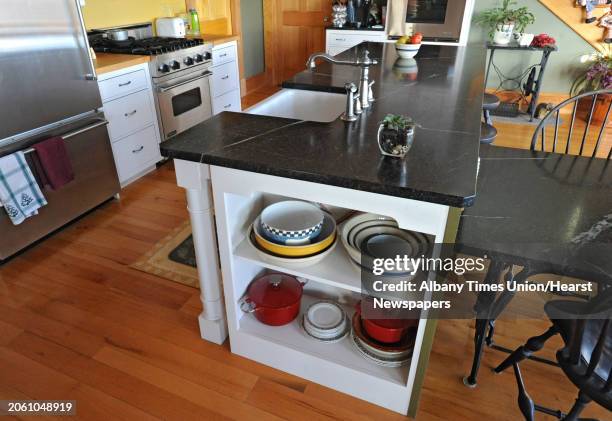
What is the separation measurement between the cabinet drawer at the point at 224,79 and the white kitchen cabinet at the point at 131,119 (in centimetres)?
90

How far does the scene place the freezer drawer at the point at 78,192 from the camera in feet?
7.51

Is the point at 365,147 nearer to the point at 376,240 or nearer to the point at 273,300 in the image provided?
the point at 376,240

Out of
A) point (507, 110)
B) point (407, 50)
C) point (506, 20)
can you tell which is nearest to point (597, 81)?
point (507, 110)

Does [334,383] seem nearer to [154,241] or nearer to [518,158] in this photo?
[518,158]

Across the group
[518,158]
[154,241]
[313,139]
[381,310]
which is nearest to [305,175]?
[313,139]

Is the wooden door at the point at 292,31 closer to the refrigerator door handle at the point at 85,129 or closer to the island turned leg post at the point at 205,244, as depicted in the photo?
the refrigerator door handle at the point at 85,129

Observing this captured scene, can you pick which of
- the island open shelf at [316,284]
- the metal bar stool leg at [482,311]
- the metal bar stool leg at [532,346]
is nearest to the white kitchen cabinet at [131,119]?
the island open shelf at [316,284]

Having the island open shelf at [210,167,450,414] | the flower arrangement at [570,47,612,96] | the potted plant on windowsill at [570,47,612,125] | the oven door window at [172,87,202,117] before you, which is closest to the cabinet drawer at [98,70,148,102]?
the oven door window at [172,87,202,117]

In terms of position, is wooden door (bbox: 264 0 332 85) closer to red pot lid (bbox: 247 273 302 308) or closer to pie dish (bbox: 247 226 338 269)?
red pot lid (bbox: 247 273 302 308)

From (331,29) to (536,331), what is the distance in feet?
12.4

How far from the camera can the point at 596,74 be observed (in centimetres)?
430

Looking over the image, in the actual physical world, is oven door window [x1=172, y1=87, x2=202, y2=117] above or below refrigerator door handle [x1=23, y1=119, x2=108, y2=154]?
below

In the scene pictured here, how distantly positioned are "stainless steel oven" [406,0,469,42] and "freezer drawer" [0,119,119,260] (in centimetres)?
336

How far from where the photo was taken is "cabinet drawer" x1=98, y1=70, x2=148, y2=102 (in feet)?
8.89
